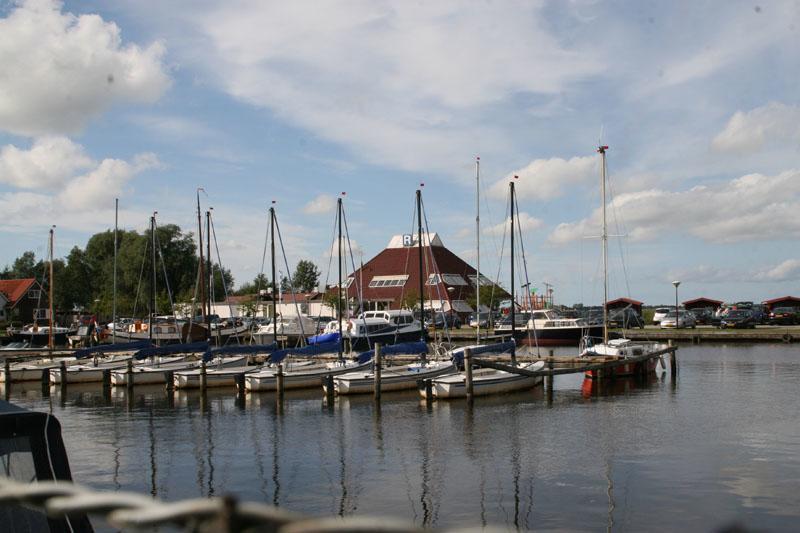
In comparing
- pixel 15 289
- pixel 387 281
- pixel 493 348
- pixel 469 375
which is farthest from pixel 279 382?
pixel 15 289

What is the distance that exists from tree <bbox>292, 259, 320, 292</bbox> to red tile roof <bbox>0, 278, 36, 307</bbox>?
56.4 metres

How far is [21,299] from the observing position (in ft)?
330

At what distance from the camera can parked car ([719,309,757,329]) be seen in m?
75.3

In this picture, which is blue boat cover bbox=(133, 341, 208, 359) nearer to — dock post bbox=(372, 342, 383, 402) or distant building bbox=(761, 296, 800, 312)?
dock post bbox=(372, 342, 383, 402)

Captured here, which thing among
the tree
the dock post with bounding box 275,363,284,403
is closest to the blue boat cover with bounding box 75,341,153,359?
the dock post with bounding box 275,363,284,403

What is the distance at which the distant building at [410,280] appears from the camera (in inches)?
3967

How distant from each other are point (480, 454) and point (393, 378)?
14525 millimetres

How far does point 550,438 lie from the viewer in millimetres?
25000

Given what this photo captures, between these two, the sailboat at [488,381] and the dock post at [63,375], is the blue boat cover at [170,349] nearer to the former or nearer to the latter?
the dock post at [63,375]

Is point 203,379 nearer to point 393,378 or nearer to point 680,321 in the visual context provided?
point 393,378

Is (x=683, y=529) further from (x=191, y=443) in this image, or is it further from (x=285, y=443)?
(x=191, y=443)

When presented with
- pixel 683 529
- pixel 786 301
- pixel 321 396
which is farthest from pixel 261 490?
pixel 786 301

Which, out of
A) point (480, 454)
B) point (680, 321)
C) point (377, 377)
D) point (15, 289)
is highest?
point (15, 289)

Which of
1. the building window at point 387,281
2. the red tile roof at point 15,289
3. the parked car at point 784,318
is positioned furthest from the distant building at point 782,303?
the red tile roof at point 15,289
